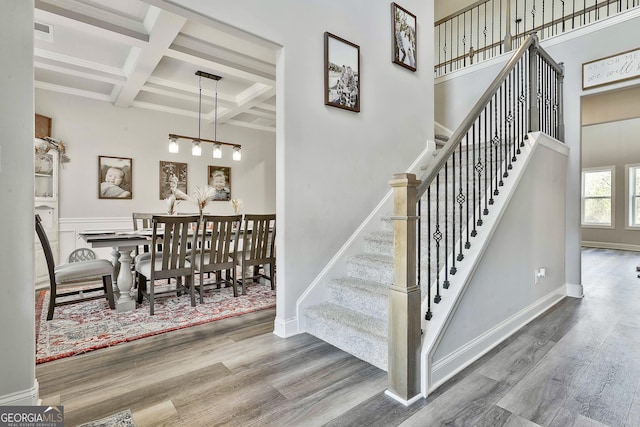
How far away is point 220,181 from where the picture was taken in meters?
6.88

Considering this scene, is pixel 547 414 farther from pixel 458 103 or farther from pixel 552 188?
pixel 458 103

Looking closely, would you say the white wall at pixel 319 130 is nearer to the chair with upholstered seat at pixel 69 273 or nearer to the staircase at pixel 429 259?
the staircase at pixel 429 259

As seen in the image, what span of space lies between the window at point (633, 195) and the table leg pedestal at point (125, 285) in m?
10.4

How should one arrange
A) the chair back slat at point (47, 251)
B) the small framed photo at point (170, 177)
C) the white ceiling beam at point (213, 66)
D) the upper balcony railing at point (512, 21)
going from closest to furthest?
the chair back slat at point (47, 251)
the white ceiling beam at point (213, 66)
the upper balcony railing at point (512, 21)
the small framed photo at point (170, 177)

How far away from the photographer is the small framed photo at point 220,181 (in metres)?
6.75

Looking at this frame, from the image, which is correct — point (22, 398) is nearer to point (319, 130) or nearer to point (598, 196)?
point (319, 130)

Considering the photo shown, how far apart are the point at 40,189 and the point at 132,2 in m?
3.23

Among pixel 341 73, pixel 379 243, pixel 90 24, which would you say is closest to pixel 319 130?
pixel 341 73

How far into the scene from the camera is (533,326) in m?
2.85

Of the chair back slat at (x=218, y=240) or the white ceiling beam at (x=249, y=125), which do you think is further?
the white ceiling beam at (x=249, y=125)

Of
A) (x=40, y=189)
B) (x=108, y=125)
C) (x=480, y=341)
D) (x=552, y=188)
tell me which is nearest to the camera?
(x=480, y=341)

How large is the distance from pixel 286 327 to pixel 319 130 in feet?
5.65

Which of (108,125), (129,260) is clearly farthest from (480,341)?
(108,125)

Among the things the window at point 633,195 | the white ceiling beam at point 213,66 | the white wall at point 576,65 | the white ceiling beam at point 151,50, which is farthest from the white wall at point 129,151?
the window at point 633,195
